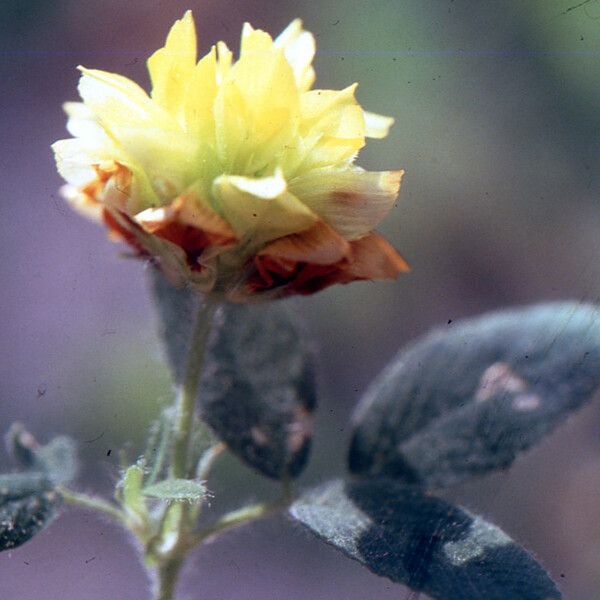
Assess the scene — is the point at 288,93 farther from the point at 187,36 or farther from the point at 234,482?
the point at 234,482

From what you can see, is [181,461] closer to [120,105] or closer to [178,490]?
[178,490]

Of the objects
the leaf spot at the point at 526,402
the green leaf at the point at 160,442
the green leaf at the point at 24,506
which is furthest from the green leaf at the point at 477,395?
the green leaf at the point at 24,506

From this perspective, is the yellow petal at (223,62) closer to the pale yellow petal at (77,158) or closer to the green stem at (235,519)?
the pale yellow petal at (77,158)

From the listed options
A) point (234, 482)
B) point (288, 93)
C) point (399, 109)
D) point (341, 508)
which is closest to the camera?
point (288, 93)

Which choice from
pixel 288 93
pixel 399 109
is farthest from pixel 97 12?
pixel 288 93

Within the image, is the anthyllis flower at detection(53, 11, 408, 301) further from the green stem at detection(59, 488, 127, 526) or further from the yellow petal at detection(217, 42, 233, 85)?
the green stem at detection(59, 488, 127, 526)

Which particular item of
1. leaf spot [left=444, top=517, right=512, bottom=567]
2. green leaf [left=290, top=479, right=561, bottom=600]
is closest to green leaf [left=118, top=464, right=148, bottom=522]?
green leaf [left=290, top=479, right=561, bottom=600]
